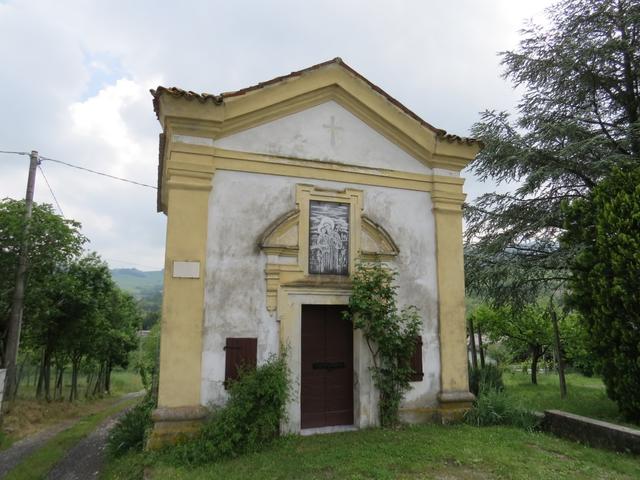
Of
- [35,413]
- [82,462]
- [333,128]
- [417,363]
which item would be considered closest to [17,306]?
[35,413]

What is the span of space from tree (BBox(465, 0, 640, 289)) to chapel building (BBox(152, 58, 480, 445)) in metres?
4.62

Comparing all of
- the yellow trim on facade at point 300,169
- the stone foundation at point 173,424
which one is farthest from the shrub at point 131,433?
the yellow trim on facade at point 300,169

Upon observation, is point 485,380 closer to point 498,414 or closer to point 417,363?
point 498,414

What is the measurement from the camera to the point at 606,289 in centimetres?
800

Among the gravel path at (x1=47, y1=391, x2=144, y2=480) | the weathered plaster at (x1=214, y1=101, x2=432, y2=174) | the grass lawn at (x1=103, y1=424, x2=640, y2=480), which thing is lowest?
the gravel path at (x1=47, y1=391, x2=144, y2=480)

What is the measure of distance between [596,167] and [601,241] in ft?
13.6

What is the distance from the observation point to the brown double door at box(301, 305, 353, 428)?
7.53m

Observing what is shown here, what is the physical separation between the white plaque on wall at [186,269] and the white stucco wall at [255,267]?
0.70ft

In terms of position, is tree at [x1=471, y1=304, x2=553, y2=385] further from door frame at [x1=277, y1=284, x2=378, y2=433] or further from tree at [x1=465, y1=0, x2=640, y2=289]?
door frame at [x1=277, y1=284, x2=378, y2=433]

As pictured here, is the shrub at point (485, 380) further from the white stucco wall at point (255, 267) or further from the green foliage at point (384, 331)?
the green foliage at point (384, 331)

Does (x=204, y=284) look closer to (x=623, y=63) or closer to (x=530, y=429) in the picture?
(x=530, y=429)

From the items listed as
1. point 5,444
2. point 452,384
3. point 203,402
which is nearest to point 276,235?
point 203,402

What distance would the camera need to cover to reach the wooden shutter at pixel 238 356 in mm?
6824

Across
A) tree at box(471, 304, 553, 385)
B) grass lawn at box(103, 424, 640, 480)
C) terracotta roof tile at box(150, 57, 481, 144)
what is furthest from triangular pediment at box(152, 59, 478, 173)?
tree at box(471, 304, 553, 385)
